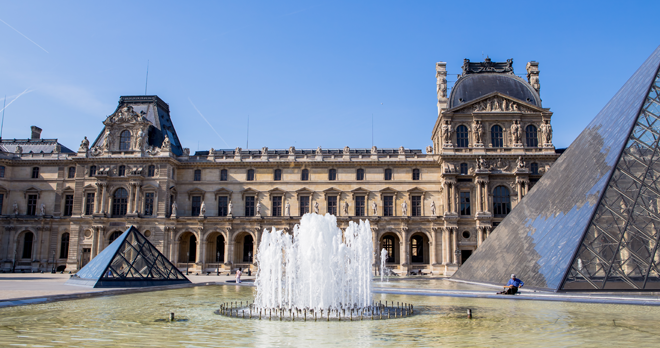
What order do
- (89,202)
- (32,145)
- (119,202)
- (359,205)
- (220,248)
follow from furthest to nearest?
(32,145) < (220,248) < (89,202) < (359,205) < (119,202)

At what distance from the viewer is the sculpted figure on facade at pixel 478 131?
1828 inches

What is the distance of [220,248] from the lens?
50.9 m

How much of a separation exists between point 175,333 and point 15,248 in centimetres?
4527

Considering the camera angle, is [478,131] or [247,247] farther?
[247,247]

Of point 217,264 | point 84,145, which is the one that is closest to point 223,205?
point 217,264

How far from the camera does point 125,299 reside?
19797 millimetres

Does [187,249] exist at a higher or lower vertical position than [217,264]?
higher

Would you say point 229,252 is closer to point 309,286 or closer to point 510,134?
point 510,134

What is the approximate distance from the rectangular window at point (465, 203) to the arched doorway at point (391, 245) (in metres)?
7.29

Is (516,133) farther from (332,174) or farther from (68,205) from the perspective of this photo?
(68,205)

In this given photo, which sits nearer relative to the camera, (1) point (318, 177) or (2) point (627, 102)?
(2) point (627, 102)

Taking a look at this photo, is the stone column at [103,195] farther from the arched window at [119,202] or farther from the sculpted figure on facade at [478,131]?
the sculpted figure on facade at [478,131]

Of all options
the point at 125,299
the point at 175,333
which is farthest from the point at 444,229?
the point at 175,333

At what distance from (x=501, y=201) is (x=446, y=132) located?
7937 millimetres
